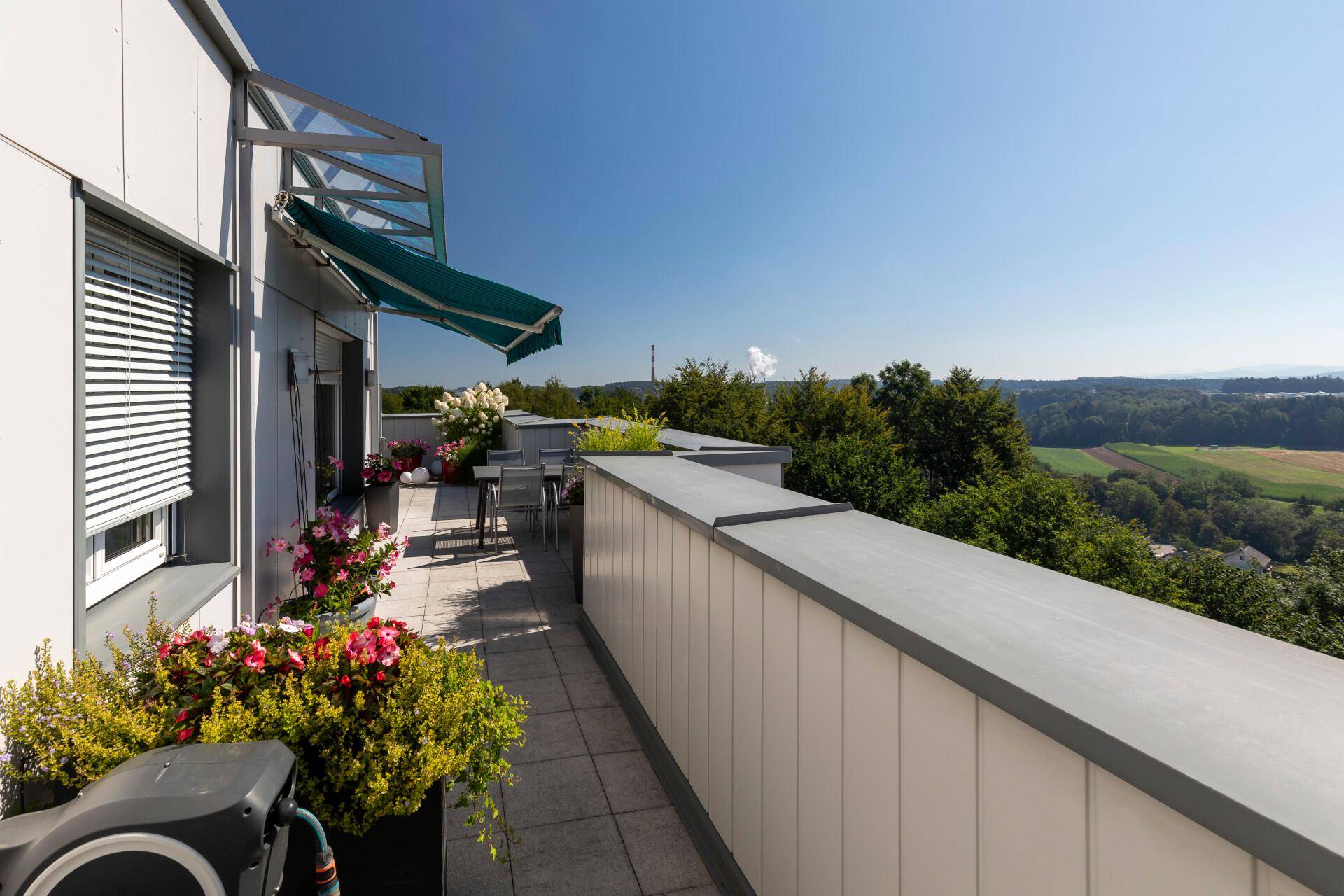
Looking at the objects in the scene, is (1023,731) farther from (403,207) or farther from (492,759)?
(403,207)

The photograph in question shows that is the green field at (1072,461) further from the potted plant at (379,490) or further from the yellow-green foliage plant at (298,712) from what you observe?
the yellow-green foliage plant at (298,712)

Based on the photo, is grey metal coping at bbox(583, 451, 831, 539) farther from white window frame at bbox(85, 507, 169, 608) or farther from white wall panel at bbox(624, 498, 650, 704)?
white window frame at bbox(85, 507, 169, 608)

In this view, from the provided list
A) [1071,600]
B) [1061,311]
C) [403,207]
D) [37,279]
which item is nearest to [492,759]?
[1071,600]

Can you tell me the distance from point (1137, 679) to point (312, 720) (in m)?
1.87

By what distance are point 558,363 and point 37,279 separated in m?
32.7

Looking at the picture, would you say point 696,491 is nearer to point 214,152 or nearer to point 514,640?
point 514,640

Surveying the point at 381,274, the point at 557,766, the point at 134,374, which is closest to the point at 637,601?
the point at 557,766

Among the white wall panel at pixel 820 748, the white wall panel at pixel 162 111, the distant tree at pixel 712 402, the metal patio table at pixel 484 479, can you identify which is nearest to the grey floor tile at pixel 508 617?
the metal patio table at pixel 484 479

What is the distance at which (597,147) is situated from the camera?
24.8 meters

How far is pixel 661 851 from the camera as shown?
8.18 ft

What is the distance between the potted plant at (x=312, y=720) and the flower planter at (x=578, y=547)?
3.47 meters

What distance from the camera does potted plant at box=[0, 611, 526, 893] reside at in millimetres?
1583

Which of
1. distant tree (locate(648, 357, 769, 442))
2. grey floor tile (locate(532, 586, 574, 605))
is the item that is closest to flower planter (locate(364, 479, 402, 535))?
grey floor tile (locate(532, 586, 574, 605))

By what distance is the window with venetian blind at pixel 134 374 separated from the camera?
220 cm
